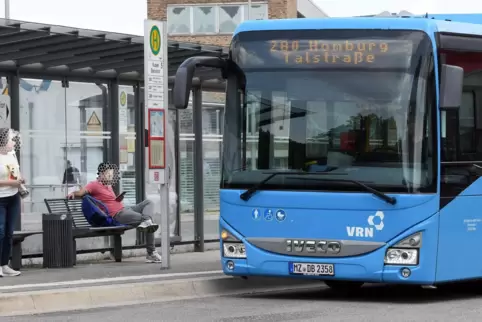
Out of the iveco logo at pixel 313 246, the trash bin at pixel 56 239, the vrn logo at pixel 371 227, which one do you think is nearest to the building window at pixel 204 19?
the trash bin at pixel 56 239

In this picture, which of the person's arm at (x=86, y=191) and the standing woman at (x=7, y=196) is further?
the person's arm at (x=86, y=191)

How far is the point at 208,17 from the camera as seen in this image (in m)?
51.2

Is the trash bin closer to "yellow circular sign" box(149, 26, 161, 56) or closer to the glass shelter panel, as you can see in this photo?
the glass shelter panel

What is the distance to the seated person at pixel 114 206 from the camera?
16.0m

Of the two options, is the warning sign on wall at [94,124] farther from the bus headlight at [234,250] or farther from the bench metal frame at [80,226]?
the bus headlight at [234,250]

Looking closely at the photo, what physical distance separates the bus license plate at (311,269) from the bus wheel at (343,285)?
1.78 m

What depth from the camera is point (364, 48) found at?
1183 centimetres

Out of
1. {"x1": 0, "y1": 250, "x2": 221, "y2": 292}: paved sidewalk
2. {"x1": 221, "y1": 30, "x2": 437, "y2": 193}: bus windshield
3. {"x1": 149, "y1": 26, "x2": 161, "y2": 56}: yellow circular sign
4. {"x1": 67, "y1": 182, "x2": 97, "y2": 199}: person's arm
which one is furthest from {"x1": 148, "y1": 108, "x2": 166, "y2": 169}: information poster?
{"x1": 67, "y1": 182, "x2": 97, "y2": 199}: person's arm

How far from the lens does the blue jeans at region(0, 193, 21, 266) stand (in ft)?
44.3

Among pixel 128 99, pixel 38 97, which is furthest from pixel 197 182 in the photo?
pixel 38 97

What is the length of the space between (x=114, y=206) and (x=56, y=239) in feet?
4.38

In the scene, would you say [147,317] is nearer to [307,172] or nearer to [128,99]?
[307,172]

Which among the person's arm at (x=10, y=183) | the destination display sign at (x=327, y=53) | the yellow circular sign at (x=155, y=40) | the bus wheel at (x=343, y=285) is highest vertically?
the yellow circular sign at (x=155, y=40)

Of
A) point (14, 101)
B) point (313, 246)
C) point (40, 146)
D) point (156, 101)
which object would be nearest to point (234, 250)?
point (313, 246)
